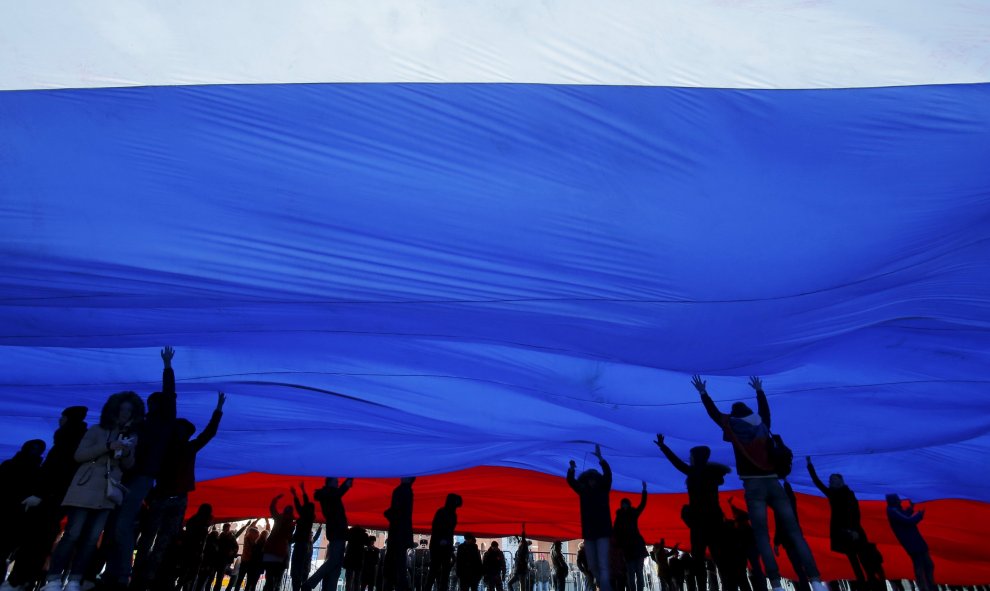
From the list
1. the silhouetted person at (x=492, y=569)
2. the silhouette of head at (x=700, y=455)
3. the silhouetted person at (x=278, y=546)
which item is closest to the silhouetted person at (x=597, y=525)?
the silhouette of head at (x=700, y=455)

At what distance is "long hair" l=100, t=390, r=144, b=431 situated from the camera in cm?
440

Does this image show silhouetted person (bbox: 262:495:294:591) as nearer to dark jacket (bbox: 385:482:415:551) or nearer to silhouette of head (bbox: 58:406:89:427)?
dark jacket (bbox: 385:482:415:551)

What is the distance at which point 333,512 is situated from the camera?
845 centimetres

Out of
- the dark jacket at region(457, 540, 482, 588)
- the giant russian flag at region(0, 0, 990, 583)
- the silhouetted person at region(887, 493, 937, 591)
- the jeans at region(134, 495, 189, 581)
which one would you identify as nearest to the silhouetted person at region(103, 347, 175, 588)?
the jeans at region(134, 495, 189, 581)

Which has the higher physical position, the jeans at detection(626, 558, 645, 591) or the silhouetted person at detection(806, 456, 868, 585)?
the silhouetted person at detection(806, 456, 868, 585)

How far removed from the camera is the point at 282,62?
3547 millimetres

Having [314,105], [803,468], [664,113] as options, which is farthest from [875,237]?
[803,468]

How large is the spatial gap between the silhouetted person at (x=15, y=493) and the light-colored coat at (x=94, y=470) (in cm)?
109

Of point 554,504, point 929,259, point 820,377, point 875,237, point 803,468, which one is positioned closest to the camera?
point 875,237

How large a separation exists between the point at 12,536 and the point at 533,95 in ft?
16.9

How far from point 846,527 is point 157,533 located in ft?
21.0

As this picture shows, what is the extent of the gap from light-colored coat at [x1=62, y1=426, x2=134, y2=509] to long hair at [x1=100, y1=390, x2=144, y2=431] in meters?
0.05

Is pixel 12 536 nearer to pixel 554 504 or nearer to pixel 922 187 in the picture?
pixel 922 187

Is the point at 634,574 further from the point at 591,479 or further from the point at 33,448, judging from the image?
the point at 33,448
